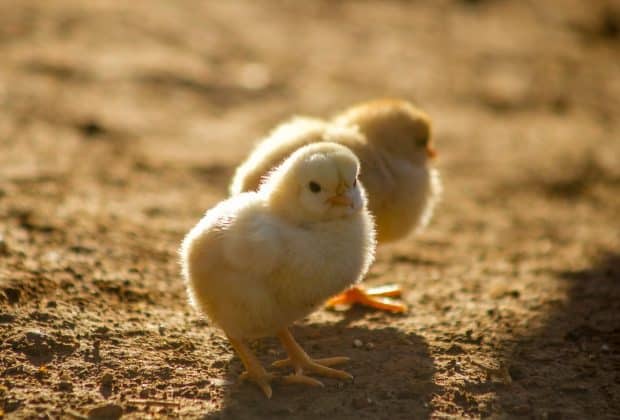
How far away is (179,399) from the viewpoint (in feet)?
11.7

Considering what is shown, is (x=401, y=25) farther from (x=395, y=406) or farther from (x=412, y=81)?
(x=395, y=406)

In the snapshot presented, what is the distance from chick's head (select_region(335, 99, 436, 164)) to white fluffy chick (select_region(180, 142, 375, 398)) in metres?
1.19

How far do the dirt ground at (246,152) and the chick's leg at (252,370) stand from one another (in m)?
0.06

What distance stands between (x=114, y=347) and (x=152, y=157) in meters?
2.99

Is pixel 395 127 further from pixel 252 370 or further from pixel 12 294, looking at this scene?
pixel 12 294

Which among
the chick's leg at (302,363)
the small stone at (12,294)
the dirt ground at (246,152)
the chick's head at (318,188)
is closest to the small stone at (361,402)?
the dirt ground at (246,152)

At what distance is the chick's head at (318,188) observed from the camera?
358cm

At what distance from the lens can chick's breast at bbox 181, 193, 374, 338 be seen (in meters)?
3.44

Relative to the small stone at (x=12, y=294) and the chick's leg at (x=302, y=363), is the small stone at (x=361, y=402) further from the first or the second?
the small stone at (x=12, y=294)

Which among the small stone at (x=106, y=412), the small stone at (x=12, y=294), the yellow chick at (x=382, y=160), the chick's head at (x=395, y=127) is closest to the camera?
the small stone at (x=106, y=412)

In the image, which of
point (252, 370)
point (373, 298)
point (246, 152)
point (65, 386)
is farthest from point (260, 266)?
point (246, 152)

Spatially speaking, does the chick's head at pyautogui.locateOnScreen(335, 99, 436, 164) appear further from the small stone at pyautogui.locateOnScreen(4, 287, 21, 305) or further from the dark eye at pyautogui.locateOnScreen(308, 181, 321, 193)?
the small stone at pyautogui.locateOnScreen(4, 287, 21, 305)

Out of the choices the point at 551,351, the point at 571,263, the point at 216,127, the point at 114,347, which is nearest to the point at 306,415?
the point at 114,347

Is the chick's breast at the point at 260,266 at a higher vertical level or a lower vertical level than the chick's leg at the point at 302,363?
higher
